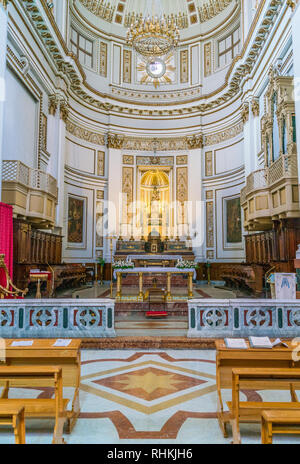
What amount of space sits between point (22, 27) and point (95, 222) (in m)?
9.07

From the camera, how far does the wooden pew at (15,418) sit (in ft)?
6.50

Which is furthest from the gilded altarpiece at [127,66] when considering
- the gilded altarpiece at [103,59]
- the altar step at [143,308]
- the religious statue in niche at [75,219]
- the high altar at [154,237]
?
the altar step at [143,308]

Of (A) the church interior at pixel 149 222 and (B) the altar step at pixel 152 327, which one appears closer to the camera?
(A) the church interior at pixel 149 222

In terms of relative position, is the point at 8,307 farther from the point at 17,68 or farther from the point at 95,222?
the point at 95,222

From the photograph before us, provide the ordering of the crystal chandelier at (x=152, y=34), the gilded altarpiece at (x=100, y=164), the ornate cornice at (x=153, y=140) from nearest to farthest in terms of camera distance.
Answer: the crystal chandelier at (x=152, y=34)
the ornate cornice at (x=153, y=140)
the gilded altarpiece at (x=100, y=164)

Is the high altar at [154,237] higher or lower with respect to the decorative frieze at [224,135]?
lower

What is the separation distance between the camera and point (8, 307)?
17.8 feet

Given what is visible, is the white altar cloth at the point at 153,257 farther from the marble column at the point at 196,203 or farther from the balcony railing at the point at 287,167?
the balcony railing at the point at 287,167

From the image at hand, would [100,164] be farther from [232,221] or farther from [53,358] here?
[53,358]

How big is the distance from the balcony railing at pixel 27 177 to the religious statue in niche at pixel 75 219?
4.37m

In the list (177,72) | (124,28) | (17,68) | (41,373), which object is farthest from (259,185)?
(124,28)

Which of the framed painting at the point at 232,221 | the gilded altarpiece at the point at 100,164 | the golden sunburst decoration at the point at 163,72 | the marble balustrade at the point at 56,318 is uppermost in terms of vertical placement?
the golden sunburst decoration at the point at 163,72

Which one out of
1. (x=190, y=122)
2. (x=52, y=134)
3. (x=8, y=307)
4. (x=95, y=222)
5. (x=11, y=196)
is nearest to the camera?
(x=8, y=307)

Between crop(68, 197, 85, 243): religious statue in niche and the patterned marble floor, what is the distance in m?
11.7
